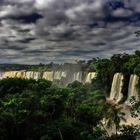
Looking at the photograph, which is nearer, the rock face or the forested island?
the forested island

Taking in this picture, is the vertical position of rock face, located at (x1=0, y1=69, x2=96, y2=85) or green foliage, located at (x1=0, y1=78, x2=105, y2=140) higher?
Answer: rock face, located at (x1=0, y1=69, x2=96, y2=85)

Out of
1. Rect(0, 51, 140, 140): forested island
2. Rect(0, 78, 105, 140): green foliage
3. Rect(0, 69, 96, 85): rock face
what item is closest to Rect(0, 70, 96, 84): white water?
Rect(0, 69, 96, 85): rock face

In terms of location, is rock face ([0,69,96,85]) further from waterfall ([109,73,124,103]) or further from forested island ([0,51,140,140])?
forested island ([0,51,140,140])

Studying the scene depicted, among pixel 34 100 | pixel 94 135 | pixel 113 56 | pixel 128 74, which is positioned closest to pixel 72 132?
pixel 94 135

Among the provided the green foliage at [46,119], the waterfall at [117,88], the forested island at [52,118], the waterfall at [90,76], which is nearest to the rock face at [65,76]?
the waterfall at [90,76]

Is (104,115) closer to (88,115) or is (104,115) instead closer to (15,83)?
(88,115)

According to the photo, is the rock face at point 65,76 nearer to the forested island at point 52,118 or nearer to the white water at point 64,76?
the white water at point 64,76

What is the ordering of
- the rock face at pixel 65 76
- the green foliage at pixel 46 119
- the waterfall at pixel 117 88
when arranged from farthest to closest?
the rock face at pixel 65 76
the waterfall at pixel 117 88
the green foliage at pixel 46 119

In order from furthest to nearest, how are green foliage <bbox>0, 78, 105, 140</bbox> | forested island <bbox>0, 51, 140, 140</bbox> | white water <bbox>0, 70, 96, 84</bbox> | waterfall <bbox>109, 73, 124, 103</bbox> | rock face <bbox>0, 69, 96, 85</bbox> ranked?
white water <bbox>0, 70, 96, 84</bbox>, rock face <bbox>0, 69, 96, 85</bbox>, waterfall <bbox>109, 73, 124, 103</bbox>, green foliage <bbox>0, 78, 105, 140</bbox>, forested island <bbox>0, 51, 140, 140</bbox>
